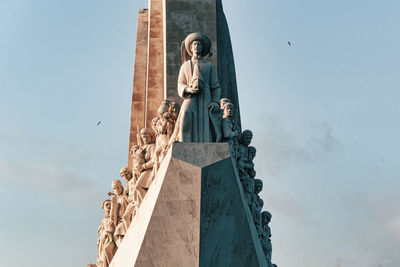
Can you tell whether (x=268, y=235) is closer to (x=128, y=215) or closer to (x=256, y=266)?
(x=128, y=215)

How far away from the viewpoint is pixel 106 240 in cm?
1773

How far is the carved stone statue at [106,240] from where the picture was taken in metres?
17.4

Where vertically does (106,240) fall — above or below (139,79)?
below

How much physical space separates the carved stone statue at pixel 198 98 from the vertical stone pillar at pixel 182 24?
247 centimetres

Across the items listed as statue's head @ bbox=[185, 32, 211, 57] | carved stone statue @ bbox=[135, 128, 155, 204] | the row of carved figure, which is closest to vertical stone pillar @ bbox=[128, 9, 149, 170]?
carved stone statue @ bbox=[135, 128, 155, 204]

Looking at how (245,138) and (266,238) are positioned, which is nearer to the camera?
(245,138)

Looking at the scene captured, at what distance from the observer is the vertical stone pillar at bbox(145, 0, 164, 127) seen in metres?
17.7

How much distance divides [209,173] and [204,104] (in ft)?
4.71

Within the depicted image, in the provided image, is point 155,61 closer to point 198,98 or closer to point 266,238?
point 266,238

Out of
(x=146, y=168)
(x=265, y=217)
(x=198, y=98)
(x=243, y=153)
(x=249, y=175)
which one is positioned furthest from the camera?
(x=265, y=217)

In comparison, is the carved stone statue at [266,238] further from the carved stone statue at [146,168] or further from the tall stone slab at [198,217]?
the tall stone slab at [198,217]

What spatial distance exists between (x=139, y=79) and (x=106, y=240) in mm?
5038

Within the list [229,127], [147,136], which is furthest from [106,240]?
[229,127]

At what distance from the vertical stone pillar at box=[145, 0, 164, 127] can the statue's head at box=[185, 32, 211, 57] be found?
476cm
